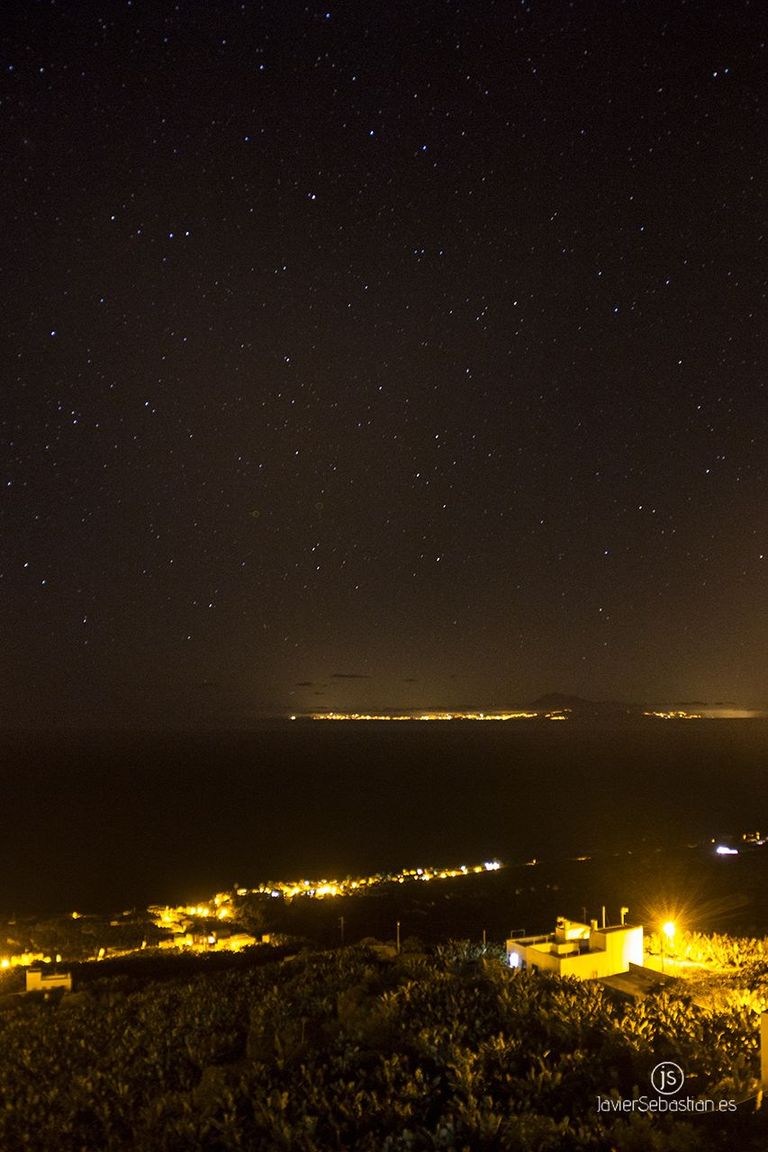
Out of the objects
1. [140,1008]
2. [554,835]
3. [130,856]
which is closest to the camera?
→ [140,1008]

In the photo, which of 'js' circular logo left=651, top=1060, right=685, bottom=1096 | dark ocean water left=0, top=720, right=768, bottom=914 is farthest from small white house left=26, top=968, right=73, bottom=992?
dark ocean water left=0, top=720, right=768, bottom=914

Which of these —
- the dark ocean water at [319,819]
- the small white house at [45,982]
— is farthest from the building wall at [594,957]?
the dark ocean water at [319,819]

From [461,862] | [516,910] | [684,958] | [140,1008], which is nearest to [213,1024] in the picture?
[140,1008]

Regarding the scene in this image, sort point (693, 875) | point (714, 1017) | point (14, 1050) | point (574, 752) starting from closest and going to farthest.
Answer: point (714, 1017)
point (14, 1050)
point (693, 875)
point (574, 752)

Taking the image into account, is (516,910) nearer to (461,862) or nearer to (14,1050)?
(461,862)

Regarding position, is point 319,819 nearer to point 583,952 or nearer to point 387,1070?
point 583,952

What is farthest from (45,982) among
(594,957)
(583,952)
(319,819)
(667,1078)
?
(319,819)

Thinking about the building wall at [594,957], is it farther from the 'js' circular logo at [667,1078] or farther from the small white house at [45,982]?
the small white house at [45,982]
